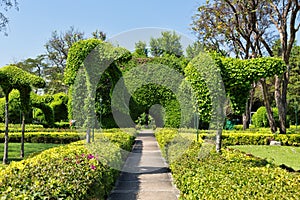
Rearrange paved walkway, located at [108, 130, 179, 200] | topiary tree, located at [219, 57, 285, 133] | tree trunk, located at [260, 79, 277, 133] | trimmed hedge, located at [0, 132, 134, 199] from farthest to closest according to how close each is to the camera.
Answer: tree trunk, located at [260, 79, 277, 133] → topiary tree, located at [219, 57, 285, 133] → paved walkway, located at [108, 130, 179, 200] → trimmed hedge, located at [0, 132, 134, 199]

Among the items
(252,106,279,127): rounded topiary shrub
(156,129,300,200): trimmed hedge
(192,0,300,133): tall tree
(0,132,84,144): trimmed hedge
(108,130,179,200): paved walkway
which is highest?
(192,0,300,133): tall tree

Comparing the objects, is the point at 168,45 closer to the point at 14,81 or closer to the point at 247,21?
the point at 247,21

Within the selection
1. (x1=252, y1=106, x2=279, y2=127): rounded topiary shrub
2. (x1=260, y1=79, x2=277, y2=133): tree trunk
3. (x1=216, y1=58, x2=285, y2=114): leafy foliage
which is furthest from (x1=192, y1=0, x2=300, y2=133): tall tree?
(x1=252, y1=106, x2=279, y2=127): rounded topiary shrub

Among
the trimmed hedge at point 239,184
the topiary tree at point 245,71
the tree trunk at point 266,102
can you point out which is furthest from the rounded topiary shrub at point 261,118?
the trimmed hedge at point 239,184

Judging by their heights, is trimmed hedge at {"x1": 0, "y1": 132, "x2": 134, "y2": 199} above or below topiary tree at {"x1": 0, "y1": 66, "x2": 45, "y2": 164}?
below

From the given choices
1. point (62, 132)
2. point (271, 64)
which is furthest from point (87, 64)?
point (62, 132)

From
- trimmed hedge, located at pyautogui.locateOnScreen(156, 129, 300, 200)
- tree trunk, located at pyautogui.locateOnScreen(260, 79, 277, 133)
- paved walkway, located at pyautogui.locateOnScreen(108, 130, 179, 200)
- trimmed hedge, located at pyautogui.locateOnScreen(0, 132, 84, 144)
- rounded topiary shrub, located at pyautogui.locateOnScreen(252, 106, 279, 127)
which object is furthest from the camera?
rounded topiary shrub, located at pyautogui.locateOnScreen(252, 106, 279, 127)

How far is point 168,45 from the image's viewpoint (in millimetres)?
26531

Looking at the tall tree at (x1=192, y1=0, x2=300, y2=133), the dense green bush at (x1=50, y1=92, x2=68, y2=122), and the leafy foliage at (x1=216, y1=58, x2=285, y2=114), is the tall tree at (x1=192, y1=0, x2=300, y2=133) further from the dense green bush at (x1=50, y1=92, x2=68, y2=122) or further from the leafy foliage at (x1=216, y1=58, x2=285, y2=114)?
the dense green bush at (x1=50, y1=92, x2=68, y2=122)

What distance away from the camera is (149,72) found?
21234mm

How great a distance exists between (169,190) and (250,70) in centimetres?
324

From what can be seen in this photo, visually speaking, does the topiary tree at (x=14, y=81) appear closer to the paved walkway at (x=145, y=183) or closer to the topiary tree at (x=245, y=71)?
the paved walkway at (x=145, y=183)

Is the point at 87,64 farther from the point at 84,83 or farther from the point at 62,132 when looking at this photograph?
the point at 62,132

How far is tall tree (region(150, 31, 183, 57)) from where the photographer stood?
2366 centimetres
